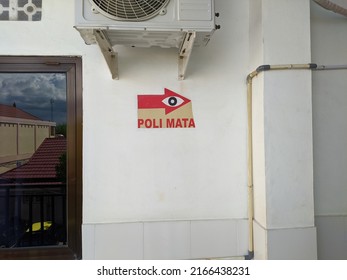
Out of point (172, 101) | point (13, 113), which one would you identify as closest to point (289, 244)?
point (172, 101)

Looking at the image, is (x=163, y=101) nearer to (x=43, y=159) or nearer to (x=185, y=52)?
(x=185, y=52)

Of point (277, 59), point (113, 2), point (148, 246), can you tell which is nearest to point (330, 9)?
point (277, 59)

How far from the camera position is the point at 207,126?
2.01m

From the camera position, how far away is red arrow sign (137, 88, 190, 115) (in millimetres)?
1971

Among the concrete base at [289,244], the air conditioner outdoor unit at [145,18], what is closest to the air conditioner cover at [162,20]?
the air conditioner outdoor unit at [145,18]

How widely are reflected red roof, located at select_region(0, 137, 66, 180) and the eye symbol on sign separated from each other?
2.77 ft

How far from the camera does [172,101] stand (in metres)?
1.98

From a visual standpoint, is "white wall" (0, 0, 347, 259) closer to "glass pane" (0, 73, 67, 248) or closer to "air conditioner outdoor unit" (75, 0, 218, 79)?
"glass pane" (0, 73, 67, 248)

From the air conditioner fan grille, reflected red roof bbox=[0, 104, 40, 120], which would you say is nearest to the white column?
the air conditioner fan grille

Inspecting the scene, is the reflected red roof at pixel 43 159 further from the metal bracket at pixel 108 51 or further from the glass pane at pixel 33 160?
the metal bracket at pixel 108 51

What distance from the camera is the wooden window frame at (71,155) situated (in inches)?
76.3

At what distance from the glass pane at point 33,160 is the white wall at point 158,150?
214 millimetres

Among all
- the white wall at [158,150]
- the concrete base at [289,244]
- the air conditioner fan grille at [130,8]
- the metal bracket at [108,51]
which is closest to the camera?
the air conditioner fan grille at [130,8]

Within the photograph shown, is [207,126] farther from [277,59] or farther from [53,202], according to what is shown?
[53,202]
